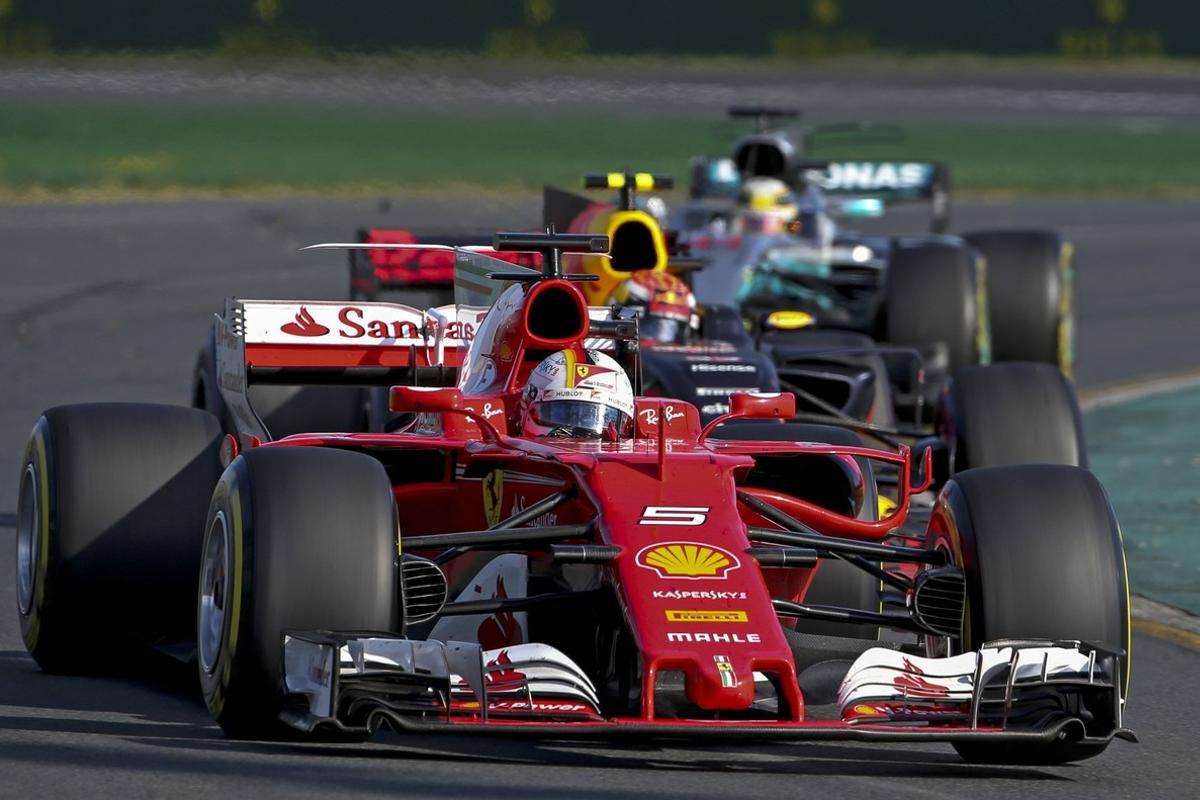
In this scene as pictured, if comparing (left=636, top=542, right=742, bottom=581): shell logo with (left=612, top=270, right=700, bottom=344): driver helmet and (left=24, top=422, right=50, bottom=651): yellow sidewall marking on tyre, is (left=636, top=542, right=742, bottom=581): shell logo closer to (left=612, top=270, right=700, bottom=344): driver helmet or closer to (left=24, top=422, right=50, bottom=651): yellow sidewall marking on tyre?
(left=24, top=422, right=50, bottom=651): yellow sidewall marking on tyre

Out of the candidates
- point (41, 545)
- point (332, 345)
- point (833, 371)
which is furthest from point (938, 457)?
point (41, 545)

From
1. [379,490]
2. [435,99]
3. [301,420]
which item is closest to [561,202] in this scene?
[301,420]

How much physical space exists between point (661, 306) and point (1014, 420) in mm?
2487

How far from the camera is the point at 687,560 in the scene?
6.41 m

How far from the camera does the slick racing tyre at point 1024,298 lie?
15453 millimetres

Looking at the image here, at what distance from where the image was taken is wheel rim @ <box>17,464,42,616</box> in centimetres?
771

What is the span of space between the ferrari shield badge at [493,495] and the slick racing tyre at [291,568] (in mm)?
1027

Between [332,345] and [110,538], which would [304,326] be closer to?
[332,345]

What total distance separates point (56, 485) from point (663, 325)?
4.80 meters

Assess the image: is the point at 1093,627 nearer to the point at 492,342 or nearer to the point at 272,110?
the point at 492,342

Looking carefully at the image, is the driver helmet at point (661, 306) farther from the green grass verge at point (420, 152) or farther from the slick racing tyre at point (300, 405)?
the green grass verge at point (420, 152)

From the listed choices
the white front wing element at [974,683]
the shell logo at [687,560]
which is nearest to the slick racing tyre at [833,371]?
the shell logo at [687,560]

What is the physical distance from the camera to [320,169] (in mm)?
32000

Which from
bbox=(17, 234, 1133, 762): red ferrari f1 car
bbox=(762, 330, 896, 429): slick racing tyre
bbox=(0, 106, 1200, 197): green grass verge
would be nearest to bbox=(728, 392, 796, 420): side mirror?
bbox=(17, 234, 1133, 762): red ferrari f1 car
